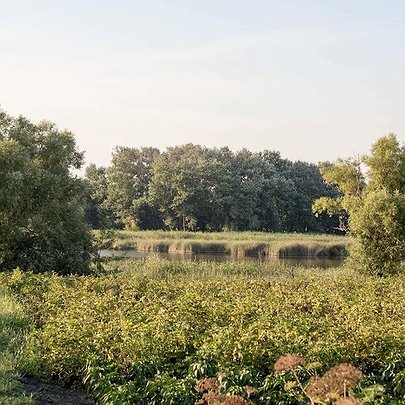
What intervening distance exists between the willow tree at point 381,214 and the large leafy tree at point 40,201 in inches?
415

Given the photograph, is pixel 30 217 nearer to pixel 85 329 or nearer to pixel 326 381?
pixel 85 329

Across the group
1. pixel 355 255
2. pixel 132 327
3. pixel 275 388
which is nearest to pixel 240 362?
pixel 275 388

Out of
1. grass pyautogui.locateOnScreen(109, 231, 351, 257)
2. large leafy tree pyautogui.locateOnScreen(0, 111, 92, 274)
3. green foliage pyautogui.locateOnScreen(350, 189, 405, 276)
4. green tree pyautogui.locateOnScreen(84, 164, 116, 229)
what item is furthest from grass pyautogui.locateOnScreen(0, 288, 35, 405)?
green tree pyautogui.locateOnScreen(84, 164, 116, 229)

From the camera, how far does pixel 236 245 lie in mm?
42938

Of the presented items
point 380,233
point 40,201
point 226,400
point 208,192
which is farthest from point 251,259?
point 226,400

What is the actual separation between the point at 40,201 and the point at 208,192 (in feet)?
133

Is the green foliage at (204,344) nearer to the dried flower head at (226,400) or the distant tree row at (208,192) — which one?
the dried flower head at (226,400)

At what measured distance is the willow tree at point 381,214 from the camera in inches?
934

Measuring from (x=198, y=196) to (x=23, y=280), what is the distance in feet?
153

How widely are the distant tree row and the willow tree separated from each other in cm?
3236

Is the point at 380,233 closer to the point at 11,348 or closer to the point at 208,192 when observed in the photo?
the point at 11,348

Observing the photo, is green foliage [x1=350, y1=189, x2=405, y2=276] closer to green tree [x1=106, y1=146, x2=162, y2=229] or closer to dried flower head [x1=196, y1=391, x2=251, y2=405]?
dried flower head [x1=196, y1=391, x2=251, y2=405]

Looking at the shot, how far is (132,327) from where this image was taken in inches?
298

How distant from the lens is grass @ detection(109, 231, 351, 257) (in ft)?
136
